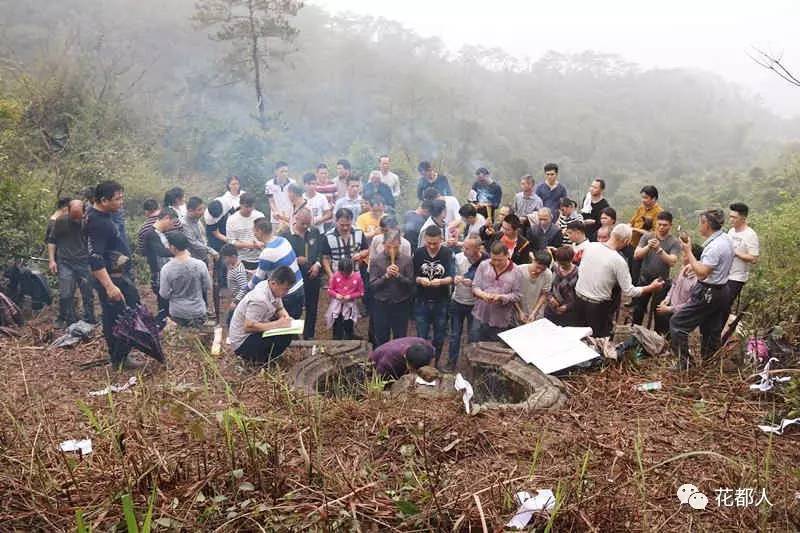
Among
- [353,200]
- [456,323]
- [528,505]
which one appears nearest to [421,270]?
[456,323]

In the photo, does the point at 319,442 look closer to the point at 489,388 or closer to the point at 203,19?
the point at 489,388

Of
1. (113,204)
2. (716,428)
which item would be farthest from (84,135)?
(716,428)

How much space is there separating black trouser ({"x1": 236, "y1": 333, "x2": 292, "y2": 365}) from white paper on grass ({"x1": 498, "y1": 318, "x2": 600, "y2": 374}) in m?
2.18

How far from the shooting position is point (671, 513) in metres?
2.56

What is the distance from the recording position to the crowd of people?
4.78 meters

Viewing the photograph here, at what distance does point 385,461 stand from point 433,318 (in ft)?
10.6

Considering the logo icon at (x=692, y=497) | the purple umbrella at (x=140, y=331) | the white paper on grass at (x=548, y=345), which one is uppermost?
the logo icon at (x=692, y=497)

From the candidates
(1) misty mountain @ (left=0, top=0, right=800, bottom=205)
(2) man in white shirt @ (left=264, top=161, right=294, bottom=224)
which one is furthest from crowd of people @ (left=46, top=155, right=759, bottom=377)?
(1) misty mountain @ (left=0, top=0, right=800, bottom=205)

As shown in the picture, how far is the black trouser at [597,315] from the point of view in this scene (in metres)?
5.08

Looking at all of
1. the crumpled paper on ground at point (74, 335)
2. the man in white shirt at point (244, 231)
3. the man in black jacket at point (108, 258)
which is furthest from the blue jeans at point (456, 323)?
the crumpled paper on ground at point (74, 335)

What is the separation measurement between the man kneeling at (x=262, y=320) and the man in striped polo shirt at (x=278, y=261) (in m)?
0.57

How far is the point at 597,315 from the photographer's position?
5.11 meters

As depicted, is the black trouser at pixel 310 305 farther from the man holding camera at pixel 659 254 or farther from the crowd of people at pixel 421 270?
the man holding camera at pixel 659 254

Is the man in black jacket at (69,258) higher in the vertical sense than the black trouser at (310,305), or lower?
higher
